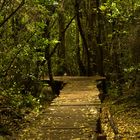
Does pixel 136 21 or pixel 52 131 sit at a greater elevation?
pixel 136 21

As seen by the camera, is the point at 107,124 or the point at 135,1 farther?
the point at 135,1

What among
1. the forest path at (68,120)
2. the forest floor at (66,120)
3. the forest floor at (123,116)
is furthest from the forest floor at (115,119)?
the forest path at (68,120)

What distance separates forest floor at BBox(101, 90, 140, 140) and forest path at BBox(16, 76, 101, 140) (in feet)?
3.30

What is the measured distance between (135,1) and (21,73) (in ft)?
19.1

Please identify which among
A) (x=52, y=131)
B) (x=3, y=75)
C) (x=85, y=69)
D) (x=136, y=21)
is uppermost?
(x=136, y=21)

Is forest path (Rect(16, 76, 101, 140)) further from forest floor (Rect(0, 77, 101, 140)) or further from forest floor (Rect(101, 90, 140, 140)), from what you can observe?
forest floor (Rect(101, 90, 140, 140))

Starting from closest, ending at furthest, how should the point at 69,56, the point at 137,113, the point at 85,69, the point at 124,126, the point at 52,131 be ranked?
the point at 52,131, the point at 124,126, the point at 137,113, the point at 85,69, the point at 69,56

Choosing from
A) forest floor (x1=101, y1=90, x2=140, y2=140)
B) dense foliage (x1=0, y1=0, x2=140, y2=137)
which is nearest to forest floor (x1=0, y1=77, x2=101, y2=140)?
forest floor (x1=101, y1=90, x2=140, y2=140)

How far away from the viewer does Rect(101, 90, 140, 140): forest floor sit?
37.4 ft

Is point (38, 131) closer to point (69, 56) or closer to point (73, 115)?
point (73, 115)

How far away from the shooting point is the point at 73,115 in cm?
942

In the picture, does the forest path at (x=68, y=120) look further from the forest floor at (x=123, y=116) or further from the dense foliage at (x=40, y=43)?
the dense foliage at (x=40, y=43)

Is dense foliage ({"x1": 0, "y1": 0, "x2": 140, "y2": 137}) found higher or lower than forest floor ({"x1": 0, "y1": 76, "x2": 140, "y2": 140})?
higher

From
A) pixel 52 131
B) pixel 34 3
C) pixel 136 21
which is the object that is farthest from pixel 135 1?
pixel 52 131
